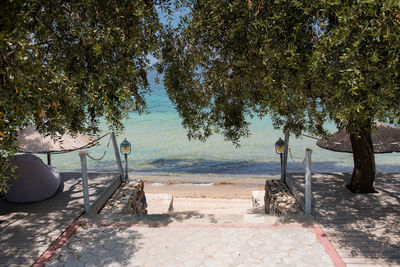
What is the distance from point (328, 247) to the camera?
620 cm

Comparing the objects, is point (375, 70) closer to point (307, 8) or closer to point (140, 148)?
point (307, 8)

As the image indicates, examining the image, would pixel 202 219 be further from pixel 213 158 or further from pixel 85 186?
pixel 213 158

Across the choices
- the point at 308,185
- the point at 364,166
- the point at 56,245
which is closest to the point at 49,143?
the point at 56,245

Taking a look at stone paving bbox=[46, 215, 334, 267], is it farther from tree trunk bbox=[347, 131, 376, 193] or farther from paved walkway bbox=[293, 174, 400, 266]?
tree trunk bbox=[347, 131, 376, 193]

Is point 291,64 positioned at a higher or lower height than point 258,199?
higher

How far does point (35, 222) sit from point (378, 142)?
921cm

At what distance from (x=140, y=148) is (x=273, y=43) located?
27259mm

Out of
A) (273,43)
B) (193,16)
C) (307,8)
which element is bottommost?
(273,43)

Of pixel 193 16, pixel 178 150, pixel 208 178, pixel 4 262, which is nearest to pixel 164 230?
pixel 4 262

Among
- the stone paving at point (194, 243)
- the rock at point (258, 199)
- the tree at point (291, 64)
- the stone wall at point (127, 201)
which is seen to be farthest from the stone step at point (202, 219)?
the rock at point (258, 199)

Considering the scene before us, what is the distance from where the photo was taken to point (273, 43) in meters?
6.27

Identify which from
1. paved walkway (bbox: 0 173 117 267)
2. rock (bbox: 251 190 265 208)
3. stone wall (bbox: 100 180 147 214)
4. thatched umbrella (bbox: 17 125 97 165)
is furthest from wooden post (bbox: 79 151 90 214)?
rock (bbox: 251 190 265 208)

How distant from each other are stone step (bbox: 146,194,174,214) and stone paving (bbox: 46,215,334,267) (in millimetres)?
5271

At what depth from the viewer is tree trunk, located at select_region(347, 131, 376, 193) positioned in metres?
9.00
